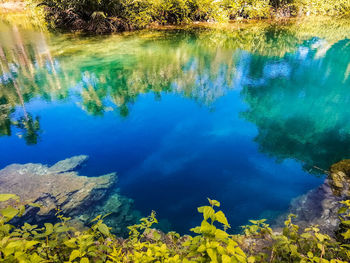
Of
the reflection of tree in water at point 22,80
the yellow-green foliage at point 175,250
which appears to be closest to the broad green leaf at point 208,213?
the yellow-green foliage at point 175,250

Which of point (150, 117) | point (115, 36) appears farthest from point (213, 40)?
point (150, 117)

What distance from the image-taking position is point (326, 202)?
484 cm

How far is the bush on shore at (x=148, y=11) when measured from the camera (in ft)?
69.8

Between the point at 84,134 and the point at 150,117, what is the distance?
243 centimetres

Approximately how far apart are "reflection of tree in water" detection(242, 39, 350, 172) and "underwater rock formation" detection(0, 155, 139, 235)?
4456mm

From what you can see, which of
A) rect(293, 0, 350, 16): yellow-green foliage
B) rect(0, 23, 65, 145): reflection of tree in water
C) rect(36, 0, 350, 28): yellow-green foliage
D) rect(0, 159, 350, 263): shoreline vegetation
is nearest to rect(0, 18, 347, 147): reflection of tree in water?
rect(0, 23, 65, 145): reflection of tree in water

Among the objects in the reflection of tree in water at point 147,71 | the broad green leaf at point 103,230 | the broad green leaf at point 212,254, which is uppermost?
the broad green leaf at point 212,254

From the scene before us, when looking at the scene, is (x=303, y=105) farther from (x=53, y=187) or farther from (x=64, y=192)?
(x=53, y=187)

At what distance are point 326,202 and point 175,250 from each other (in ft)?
12.0

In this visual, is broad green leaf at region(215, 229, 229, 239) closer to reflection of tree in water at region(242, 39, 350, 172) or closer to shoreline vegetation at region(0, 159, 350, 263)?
shoreline vegetation at region(0, 159, 350, 263)

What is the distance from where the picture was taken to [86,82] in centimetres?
1131

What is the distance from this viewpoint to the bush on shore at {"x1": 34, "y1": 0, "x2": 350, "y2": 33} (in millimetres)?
21281

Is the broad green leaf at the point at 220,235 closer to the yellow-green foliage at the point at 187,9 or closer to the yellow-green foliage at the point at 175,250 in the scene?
the yellow-green foliage at the point at 175,250

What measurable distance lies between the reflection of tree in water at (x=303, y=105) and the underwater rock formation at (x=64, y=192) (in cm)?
446
